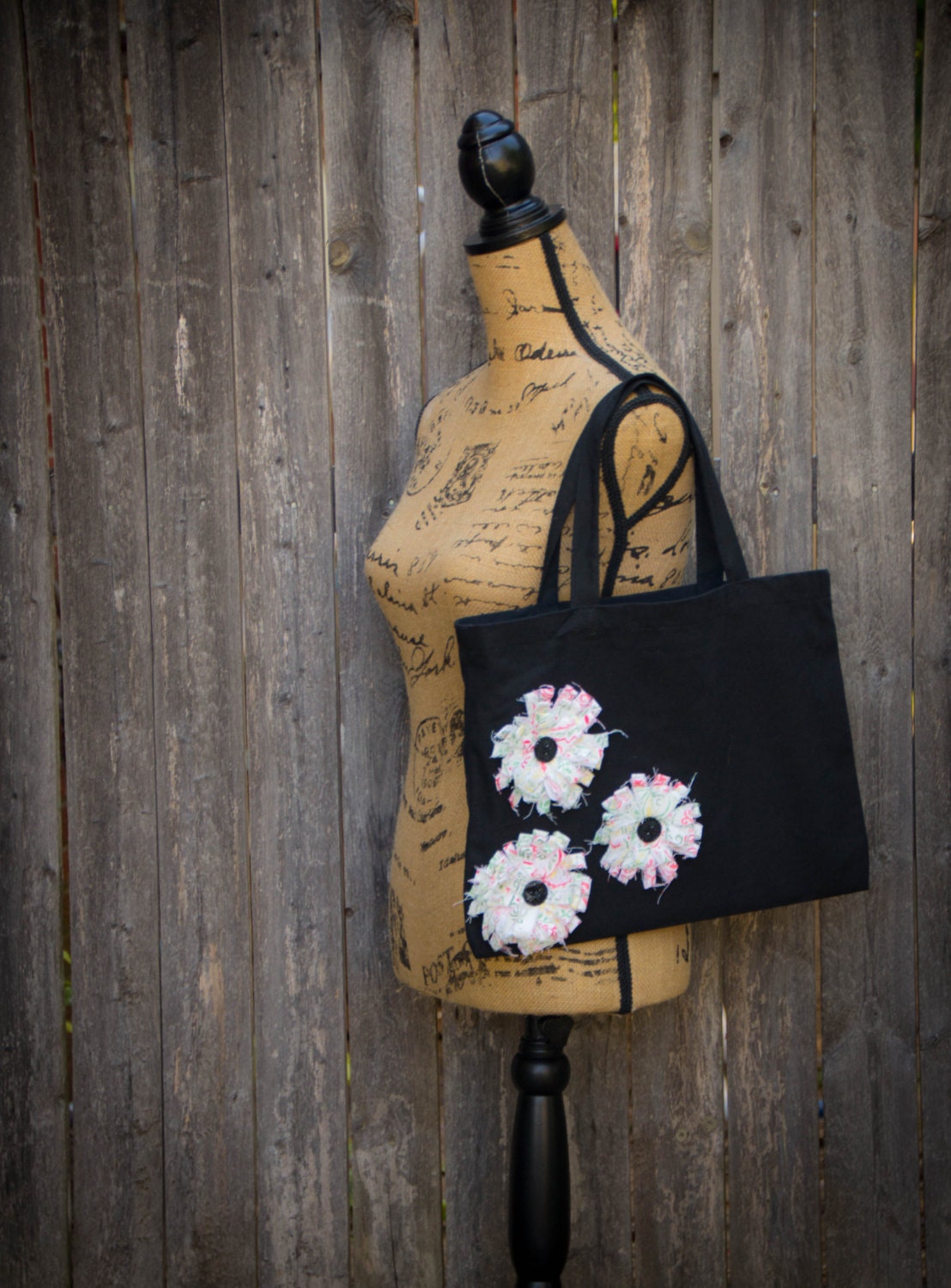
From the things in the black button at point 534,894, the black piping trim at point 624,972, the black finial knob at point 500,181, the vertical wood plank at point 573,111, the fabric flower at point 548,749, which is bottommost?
the black piping trim at point 624,972

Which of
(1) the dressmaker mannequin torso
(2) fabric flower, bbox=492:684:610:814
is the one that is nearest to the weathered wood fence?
(1) the dressmaker mannequin torso

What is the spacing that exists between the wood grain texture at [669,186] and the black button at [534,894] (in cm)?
83

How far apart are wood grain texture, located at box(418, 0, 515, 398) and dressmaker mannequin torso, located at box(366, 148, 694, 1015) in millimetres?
283

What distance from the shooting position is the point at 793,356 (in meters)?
1.56

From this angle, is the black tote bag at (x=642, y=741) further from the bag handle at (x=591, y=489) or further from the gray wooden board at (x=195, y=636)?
the gray wooden board at (x=195, y=636)

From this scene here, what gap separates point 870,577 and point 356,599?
2.76 ft

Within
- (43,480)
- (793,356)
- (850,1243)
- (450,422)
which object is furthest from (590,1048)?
(43,480)

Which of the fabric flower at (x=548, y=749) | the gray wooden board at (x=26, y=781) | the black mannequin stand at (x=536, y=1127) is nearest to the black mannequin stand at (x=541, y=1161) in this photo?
the black mannequin stand at (x=536, y=1127)

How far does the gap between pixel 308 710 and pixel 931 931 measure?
43.2 inches

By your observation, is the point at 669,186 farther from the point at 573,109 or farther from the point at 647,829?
the point at 647,829

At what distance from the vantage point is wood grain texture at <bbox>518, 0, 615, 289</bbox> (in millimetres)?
1522

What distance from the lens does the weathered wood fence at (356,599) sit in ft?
5.07

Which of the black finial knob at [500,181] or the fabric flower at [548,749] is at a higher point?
the black finial knob at [500,181]

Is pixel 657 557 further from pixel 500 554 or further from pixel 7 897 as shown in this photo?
pixel 7 897
